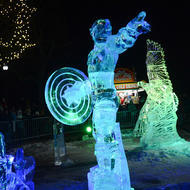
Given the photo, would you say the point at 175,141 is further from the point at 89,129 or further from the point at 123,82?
the point at 123,82

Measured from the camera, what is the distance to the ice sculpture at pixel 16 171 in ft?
13.1

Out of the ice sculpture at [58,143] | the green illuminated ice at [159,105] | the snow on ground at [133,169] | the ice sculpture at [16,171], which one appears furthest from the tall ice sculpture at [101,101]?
the green illuminated ice at [159,105]

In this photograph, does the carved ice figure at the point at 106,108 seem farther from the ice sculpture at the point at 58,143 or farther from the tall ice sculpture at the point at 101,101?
the ice sculpture at the point at 58,143

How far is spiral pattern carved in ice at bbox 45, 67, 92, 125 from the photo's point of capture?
4.03m

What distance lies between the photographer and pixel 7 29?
14.1m

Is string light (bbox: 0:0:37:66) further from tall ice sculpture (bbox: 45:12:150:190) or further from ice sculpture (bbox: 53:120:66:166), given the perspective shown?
tall ice sculpture (bbox: 45:12:150:190)

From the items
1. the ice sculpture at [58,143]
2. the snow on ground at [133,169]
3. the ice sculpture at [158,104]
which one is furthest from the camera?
the ice sculpture at [158,104]

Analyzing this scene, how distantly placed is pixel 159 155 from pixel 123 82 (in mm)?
14835

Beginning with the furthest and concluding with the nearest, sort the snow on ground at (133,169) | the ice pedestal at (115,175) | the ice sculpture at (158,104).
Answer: the ice sculpture at (158,104) → the snow on ground at (133,169) → the ice pedestal at (115,175)

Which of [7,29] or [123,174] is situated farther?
[7,29]

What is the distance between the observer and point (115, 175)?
3984 mm

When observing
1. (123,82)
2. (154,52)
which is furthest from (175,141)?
(123,82)

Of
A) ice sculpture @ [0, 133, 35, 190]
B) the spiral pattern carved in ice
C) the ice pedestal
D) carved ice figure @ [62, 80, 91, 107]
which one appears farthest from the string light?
the ice pedestal

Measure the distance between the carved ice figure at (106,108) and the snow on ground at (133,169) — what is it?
1263mm
